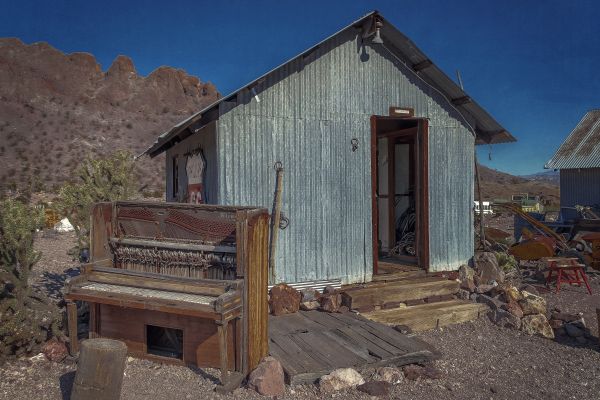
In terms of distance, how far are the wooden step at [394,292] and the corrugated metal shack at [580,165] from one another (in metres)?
16.1

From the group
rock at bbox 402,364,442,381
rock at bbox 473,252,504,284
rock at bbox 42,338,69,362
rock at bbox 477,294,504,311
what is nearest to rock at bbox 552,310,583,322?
rock at bbox 477,294,504,311

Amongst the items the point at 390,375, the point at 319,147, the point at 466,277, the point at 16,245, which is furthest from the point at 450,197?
the point at 16,245

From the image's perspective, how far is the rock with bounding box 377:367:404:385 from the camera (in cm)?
576

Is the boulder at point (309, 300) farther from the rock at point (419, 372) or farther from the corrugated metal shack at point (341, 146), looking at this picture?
the rock at point (419, 372)

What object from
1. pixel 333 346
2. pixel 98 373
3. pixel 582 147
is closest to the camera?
pixel 98 373

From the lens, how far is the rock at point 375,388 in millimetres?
Answer: 5422

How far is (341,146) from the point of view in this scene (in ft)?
28.3

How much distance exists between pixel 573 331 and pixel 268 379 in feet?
16.8

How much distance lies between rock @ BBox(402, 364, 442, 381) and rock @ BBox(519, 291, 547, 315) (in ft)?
10.3

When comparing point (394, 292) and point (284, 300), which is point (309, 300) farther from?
point (394, 292)

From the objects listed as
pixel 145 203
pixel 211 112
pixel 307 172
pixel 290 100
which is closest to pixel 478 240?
pixel 307 172

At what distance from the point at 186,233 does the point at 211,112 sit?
2.23m

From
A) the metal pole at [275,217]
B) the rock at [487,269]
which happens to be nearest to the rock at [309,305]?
the metal pole at [275,217]

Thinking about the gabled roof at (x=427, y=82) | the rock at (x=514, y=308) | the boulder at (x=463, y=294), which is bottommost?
the rock at (x=514, y=308)
